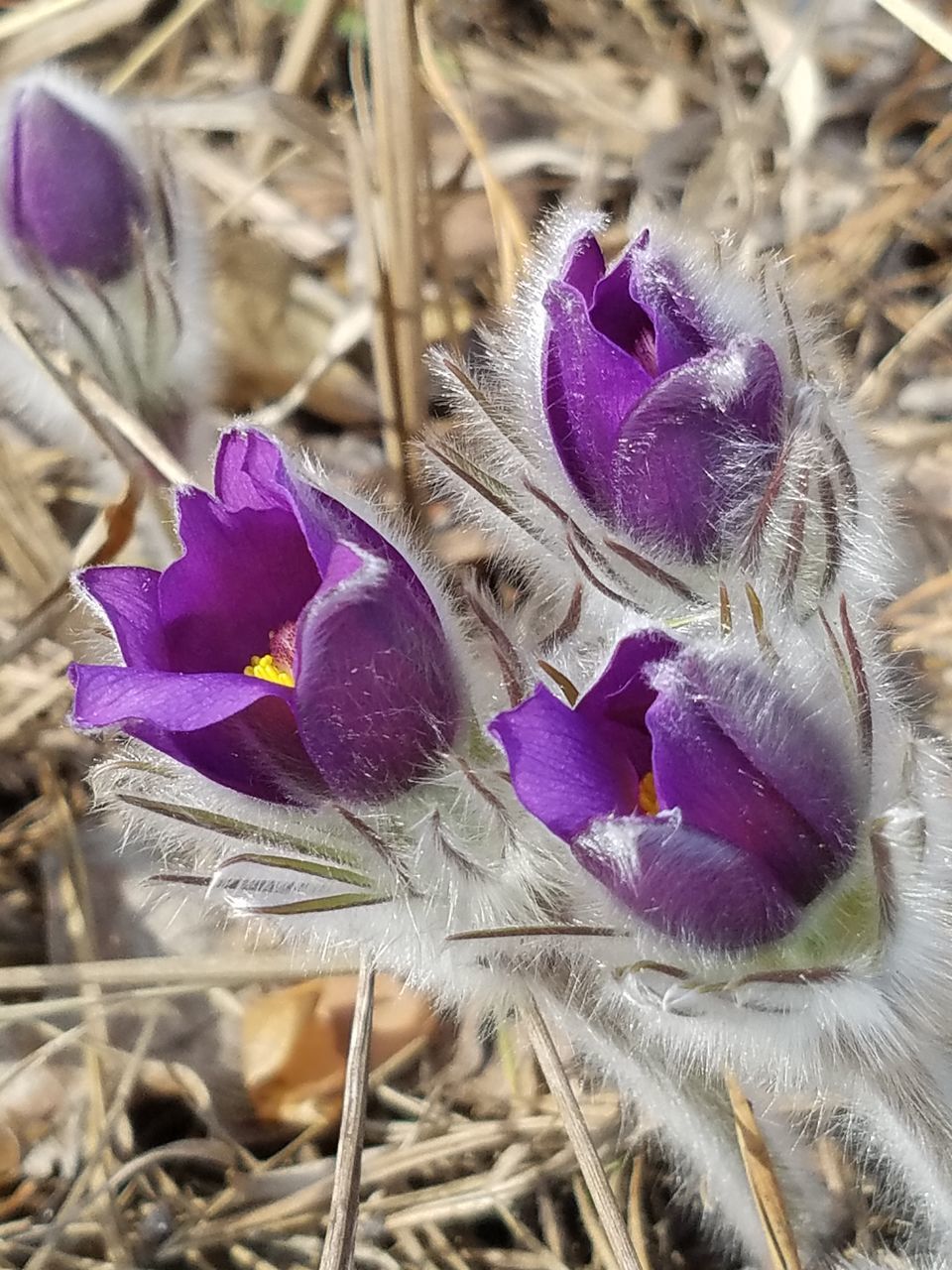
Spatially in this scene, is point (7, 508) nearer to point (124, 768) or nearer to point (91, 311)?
point (91, 311)

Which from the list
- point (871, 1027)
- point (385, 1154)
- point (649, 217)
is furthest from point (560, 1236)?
point (649, 217)

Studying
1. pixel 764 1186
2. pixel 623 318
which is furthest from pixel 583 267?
pixel 764 1186

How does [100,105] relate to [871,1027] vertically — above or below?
above

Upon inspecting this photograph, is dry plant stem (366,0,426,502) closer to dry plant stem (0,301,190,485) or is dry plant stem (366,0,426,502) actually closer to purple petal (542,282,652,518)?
dry plant stem (0,301,190,485)

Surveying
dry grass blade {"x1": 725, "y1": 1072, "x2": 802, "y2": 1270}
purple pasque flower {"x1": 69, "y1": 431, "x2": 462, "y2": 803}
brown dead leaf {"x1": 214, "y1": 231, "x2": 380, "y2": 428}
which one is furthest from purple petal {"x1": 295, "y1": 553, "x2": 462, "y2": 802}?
brown dead leaf {"x1": 214, "y1": 231, "x2": 380, "y2": 428}

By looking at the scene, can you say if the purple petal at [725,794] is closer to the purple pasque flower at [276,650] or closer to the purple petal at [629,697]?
the purple petal at [629,697]

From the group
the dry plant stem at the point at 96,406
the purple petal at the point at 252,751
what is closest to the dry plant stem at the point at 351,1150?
the purple petal at the point at 252,751
